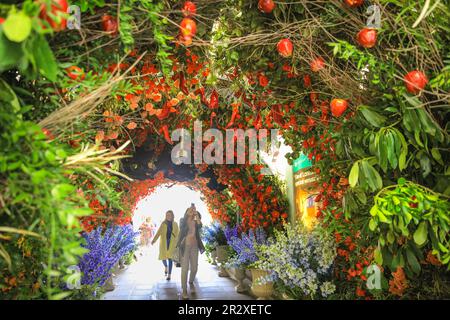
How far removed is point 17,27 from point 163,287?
6.05 meters

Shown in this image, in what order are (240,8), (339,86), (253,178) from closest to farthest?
(339,86), (240,8), (253,178)

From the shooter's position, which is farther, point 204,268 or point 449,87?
point 204,268

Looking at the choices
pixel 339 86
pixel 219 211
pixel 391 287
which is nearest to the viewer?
pixel 339 86

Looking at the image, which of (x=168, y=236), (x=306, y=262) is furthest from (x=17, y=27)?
(x=168, y=236)

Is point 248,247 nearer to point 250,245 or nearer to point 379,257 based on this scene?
point 250,245

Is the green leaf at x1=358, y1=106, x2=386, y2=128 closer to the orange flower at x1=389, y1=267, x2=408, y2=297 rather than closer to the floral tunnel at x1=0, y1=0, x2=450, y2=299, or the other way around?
the floral tunnel at x1=0, y1=0, x2=450, y2=299

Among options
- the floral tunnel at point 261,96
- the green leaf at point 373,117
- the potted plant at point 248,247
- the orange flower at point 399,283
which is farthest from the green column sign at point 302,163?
the green leaf at point 373,117

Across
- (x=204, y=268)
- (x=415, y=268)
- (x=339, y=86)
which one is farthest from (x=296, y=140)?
(x=204, y=268)

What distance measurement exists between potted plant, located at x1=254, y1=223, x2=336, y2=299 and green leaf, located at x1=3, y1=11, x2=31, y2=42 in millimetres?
2760

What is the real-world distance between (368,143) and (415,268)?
524mm

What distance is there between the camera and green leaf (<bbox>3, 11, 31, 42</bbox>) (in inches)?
29.6

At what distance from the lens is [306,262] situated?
315 centimetres

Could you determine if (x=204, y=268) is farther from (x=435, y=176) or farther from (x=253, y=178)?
(x=435, y=176)

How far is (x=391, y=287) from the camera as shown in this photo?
221cm
